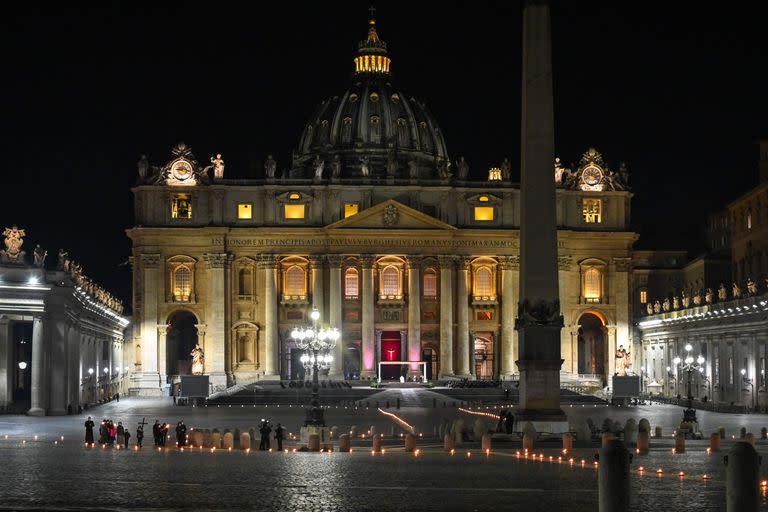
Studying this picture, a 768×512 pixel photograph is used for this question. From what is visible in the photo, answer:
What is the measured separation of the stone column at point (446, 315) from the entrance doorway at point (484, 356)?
127 inches

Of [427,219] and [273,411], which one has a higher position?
[427,219]

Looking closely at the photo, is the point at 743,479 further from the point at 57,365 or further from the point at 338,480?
the point at 57,365

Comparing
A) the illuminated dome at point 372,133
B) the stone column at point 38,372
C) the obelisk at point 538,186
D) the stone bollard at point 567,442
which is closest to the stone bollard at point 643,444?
the stone bollard at point 567,442

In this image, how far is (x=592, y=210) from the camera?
362 ft

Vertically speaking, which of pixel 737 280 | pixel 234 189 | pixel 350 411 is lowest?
pixel 350 411

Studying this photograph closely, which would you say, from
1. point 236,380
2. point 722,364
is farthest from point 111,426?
point 236,380

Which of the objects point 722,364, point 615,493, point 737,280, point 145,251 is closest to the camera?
point 615,493

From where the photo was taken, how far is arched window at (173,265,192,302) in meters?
107

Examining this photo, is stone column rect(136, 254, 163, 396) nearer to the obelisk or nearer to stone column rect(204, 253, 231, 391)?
stone column rect(204, 253, 231, 391)

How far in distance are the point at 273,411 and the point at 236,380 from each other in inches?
1323

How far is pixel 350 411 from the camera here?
2857 inches

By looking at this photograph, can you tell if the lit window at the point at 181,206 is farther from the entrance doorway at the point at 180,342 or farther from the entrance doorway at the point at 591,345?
the entrance doorway at the point at 591,345

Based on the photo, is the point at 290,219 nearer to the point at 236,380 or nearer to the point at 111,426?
the point at 236,380

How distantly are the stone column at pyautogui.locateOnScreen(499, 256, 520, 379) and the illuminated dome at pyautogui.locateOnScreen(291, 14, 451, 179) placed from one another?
21.8m
